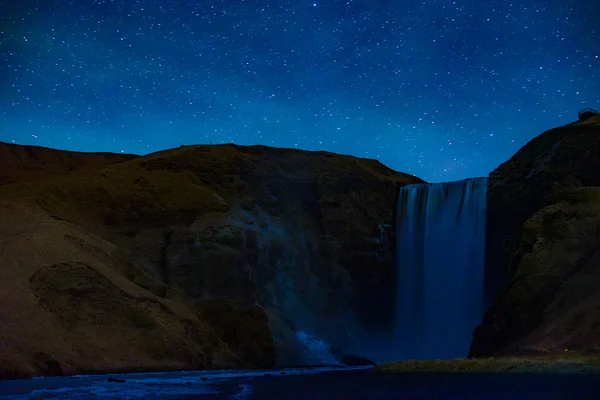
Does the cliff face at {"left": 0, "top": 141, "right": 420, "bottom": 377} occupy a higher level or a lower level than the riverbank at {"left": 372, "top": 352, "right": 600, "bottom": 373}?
higher

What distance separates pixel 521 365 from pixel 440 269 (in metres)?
34.9

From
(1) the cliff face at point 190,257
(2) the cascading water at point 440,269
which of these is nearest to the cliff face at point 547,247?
(2) the cascading water at point 440,269

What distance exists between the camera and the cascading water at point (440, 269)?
6450 centimetres

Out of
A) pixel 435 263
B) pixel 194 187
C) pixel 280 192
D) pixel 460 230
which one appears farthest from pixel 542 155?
pixel 194 187

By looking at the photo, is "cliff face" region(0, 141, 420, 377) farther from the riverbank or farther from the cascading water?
the riverbank

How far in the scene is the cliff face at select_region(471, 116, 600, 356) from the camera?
128ft

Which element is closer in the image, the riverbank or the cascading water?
the riverbank

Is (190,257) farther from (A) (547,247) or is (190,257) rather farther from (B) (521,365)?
(B) (521,365)

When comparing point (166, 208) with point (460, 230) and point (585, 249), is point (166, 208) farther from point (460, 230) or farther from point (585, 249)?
point (585, 249)

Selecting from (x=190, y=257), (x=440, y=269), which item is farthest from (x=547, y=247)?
(x=190, y=257)

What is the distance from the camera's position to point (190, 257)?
5591 cm

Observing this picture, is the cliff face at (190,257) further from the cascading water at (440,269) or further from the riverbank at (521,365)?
the riverbank at (521,365)

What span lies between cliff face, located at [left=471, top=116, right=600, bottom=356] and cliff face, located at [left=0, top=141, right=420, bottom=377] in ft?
43.7

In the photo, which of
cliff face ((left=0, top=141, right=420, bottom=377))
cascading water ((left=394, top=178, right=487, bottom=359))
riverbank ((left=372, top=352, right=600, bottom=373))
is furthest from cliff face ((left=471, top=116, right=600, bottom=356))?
cliff face ((left=0, top=141, right=420, bottom=377))
